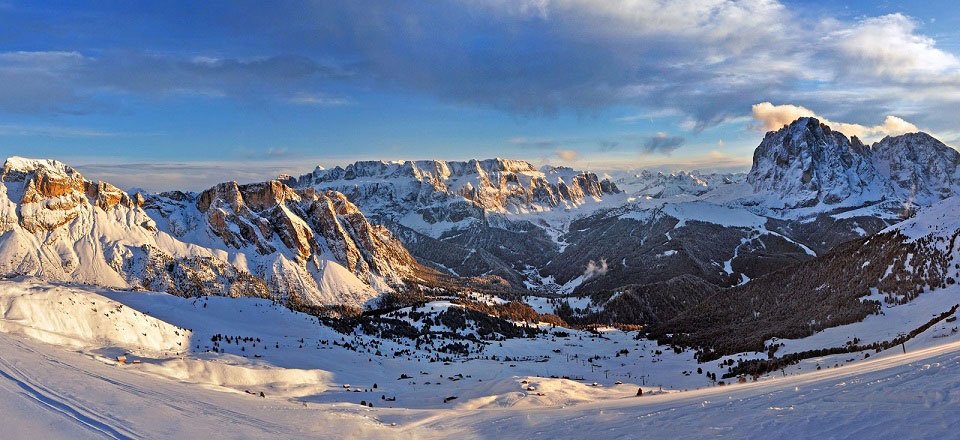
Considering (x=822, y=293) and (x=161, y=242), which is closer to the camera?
(x=822, y=293)

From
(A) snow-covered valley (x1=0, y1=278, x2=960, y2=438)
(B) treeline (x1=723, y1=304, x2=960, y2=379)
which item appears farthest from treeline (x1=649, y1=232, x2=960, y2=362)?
(B) treeline (x1=723, y1=304, x2=960, y2=379)

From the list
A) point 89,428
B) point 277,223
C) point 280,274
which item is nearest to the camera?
point 89,428

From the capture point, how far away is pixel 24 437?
54.8 feet

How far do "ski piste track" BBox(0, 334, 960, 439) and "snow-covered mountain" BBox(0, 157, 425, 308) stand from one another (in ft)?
383

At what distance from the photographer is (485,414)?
30.1m

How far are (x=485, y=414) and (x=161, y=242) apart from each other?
155m

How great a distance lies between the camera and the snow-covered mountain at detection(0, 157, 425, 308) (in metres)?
139

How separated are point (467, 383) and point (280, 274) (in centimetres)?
13074

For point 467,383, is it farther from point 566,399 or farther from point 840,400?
point 840,400

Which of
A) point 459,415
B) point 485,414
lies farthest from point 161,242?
point 485,414

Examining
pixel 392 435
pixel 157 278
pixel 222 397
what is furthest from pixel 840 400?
pixel 157 278

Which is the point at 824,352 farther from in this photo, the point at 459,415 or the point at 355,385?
the point at 355,385

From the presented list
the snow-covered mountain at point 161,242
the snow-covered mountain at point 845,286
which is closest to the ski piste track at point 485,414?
the snow-covered mountain at point 845,286

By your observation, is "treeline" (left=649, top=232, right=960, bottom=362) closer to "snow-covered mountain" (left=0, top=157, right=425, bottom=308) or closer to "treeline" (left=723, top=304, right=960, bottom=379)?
"treeline" (left=723, top=304, right=960, bottom=379)
